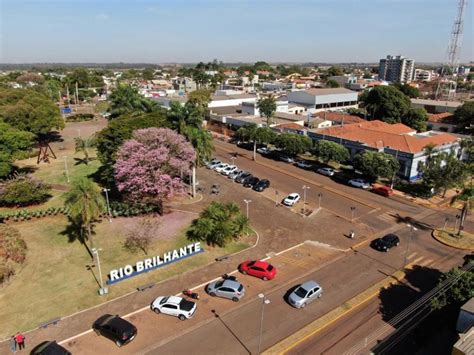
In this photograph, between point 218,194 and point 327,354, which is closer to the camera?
point 327,354

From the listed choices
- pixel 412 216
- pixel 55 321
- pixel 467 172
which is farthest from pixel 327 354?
pixel 467 172

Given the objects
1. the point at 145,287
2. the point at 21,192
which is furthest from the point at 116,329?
the point at 21,192

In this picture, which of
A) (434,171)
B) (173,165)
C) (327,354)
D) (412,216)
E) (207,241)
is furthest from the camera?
(434,171)

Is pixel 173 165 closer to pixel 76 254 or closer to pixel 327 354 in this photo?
pixel 76 254

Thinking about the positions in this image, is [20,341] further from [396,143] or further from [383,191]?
[396,143]

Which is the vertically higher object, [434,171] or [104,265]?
[434,171]
